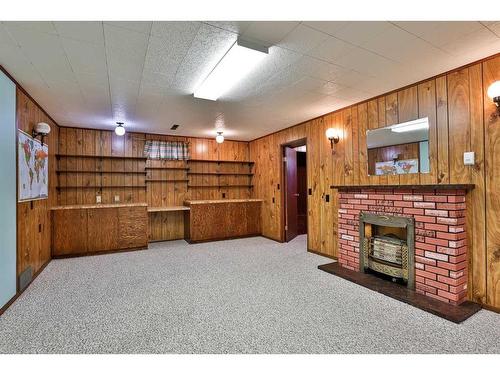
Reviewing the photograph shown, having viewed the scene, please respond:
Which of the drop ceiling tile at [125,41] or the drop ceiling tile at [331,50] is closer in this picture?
the drop ceiling tile at [125,41]

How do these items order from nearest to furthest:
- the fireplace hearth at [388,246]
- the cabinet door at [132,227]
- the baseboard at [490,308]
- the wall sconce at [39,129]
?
the baseboard at [490,308], the fireplace hearth at [388,246], the wall sconce at [39,129], the cabinet door at [132,227]

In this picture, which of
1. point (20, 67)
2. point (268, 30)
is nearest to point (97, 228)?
point (20, 67)

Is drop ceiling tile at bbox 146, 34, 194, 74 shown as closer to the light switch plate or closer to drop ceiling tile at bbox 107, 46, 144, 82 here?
drop ceiling tile at bbox 107, 46, 144, 82

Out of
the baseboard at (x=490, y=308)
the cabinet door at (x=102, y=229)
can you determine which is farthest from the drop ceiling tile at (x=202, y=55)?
the baseboard at (x=490, y=308)

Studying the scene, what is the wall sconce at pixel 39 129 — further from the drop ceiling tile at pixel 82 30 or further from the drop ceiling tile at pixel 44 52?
the drop ceiling tile at pixel 82 30

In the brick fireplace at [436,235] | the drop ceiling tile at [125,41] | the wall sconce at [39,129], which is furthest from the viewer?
the wall sconce at [39,129]

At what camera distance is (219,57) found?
226 cm

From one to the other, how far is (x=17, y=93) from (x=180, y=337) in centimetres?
308

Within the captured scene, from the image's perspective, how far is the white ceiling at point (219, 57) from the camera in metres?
1.86

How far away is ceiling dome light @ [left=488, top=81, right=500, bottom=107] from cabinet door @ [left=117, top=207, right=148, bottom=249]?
16.3ft

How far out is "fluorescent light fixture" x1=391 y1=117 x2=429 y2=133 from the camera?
283 cm

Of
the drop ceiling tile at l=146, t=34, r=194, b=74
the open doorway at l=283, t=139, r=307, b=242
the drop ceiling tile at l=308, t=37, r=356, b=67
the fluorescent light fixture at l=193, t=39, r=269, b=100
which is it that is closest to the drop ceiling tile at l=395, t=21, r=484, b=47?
the drop ceiling tile at l=308, t=37, r=356, b=67
